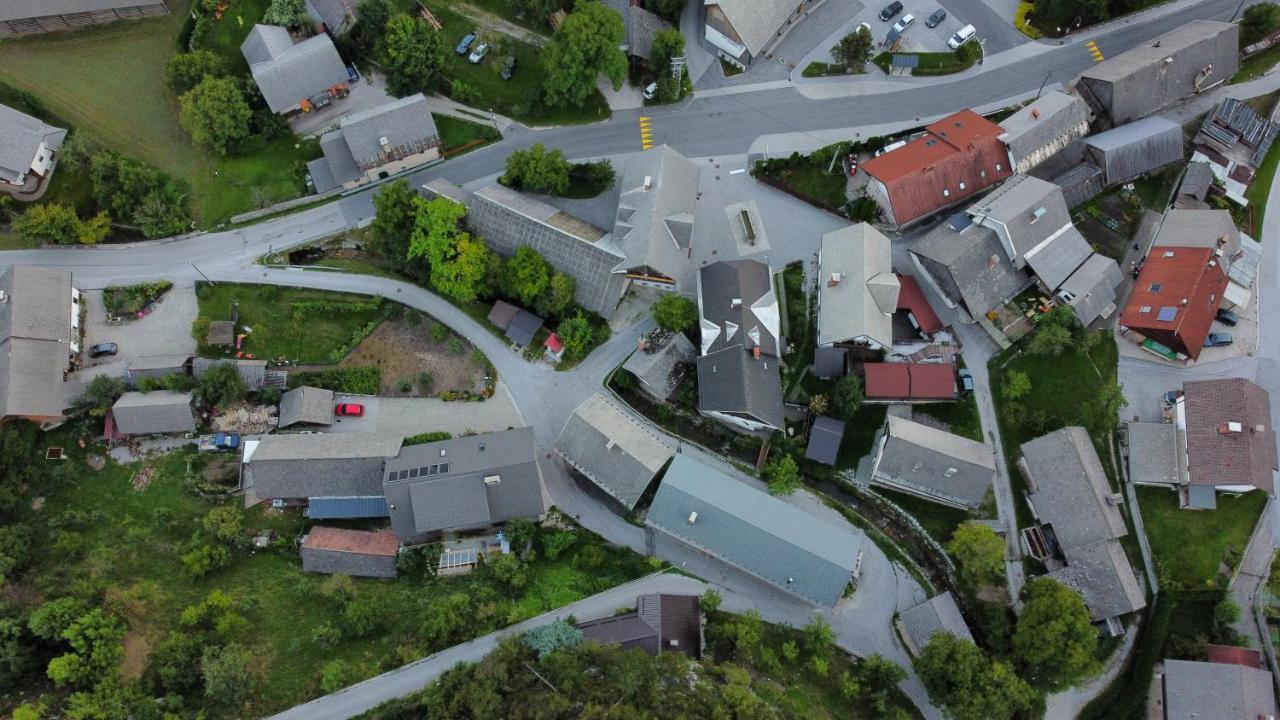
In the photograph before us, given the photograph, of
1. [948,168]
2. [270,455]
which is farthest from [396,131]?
A: [948,168]

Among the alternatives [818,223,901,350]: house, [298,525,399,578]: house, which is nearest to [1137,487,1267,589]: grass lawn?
[818,223,901,350]: house

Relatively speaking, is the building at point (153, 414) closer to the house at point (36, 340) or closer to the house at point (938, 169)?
the house at point (36, 340)

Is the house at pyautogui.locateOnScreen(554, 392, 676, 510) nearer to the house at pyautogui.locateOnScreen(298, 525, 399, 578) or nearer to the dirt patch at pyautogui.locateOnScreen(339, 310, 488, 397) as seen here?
the dirt patch at pyautogui.locateOnScreen(339, 310, 488, 397)

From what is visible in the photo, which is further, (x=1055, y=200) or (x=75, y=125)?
(x=75, y=125)

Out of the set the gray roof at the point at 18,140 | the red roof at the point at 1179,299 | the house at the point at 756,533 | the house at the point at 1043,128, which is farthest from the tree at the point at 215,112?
the red roof at the point at 1179,299

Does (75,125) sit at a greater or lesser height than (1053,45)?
lesser

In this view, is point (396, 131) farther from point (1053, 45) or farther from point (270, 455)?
point (1053, 45)

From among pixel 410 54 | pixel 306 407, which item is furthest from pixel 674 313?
pixel 410 54
